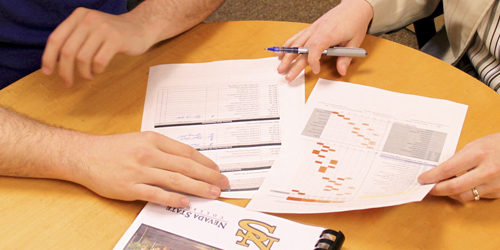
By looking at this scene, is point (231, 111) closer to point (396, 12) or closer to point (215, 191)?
point (215, 191)

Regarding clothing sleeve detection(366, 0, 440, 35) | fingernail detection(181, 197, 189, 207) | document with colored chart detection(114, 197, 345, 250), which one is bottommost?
document with colored chart detection(114, 197, 345, 250)

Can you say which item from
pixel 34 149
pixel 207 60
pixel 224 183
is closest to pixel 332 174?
pixel 224 183

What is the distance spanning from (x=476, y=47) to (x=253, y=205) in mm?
706

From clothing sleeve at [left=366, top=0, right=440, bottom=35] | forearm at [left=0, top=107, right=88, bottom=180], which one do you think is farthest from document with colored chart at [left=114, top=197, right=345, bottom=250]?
clothing sleeve at [left=366, top=0, right=440, bottom=35]

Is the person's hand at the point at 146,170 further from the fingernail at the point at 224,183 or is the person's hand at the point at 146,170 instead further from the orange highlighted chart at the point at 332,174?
the orange highlighted chart at the point at 332,174

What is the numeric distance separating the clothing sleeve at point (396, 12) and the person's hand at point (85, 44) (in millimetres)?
589

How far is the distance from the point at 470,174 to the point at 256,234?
0.34m

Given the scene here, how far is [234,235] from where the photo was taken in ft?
1.88

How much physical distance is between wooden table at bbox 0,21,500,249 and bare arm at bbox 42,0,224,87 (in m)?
0.05

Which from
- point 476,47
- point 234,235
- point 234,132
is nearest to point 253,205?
point 234,235

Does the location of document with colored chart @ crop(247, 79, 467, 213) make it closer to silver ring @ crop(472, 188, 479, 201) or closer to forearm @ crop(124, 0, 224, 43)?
silver ring @ crop(472, 188, 479, 201)

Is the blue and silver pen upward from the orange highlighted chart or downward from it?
upward

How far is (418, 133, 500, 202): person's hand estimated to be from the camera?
0.57 meters

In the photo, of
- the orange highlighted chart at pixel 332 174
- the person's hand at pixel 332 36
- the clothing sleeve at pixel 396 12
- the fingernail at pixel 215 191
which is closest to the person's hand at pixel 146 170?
the fingernail at pixel 215 191
